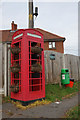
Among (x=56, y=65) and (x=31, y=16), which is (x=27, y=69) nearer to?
(x=31, y=16)

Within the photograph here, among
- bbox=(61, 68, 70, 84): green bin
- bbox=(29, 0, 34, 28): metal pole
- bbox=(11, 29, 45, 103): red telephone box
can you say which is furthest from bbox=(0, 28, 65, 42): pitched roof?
bbox=(11, 29, 45, 103): red telephone box

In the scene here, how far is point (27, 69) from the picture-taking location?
16.3 feet

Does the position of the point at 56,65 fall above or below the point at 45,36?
below

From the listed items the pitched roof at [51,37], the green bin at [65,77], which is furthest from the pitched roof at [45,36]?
the green bin at [65,77]

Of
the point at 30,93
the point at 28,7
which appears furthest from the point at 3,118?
the point at 28,7

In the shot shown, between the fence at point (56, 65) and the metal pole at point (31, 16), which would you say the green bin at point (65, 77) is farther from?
the metal pole at point (31, 16)

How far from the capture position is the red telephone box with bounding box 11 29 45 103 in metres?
4.89

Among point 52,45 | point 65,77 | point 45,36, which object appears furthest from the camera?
point 45,36

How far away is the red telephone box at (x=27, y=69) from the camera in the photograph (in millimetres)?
4891

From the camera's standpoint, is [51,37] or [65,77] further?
[51,37]

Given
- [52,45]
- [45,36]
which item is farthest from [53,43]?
[45,36]

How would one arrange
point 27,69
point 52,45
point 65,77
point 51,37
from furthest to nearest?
1. point 51,37
2. point 52,45
3. point 65,77
4. point 27,69

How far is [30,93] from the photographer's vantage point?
493 centimetres

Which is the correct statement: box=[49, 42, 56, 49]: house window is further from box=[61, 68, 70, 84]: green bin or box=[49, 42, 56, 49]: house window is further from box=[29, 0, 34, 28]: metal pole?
box=[29, 0, 34, 28]: metal pole
